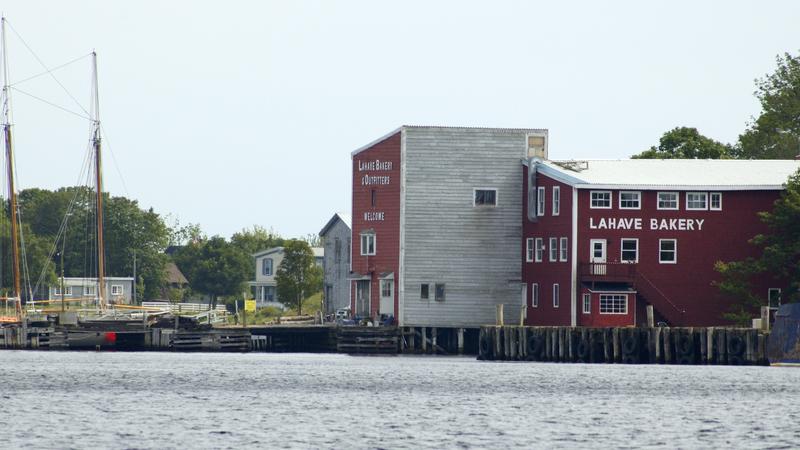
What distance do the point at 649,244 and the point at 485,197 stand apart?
1050cm

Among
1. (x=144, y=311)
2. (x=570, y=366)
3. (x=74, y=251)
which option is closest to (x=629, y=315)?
(x=570, y=366)

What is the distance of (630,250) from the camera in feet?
313

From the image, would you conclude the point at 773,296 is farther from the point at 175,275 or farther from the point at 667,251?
the point at 175,275

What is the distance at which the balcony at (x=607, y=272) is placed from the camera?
310ft

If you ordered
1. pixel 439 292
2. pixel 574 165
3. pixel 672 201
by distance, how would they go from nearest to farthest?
pixel 672 201 < pixel 574 165 < pixel 439 292

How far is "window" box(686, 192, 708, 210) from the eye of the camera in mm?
95625

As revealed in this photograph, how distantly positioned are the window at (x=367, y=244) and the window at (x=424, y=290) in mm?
4127

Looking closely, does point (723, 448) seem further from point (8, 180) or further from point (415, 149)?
point (8, 180)

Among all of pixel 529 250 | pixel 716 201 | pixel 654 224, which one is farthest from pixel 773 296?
pixel 529 250

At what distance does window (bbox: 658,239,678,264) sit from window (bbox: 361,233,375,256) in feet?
57.3

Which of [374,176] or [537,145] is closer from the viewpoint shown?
[537,145]

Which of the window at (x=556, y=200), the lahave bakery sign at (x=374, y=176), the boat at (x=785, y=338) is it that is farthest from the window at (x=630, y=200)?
the boat at (x=785, y=338)

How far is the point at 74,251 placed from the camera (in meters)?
171

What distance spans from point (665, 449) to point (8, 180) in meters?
77.0
